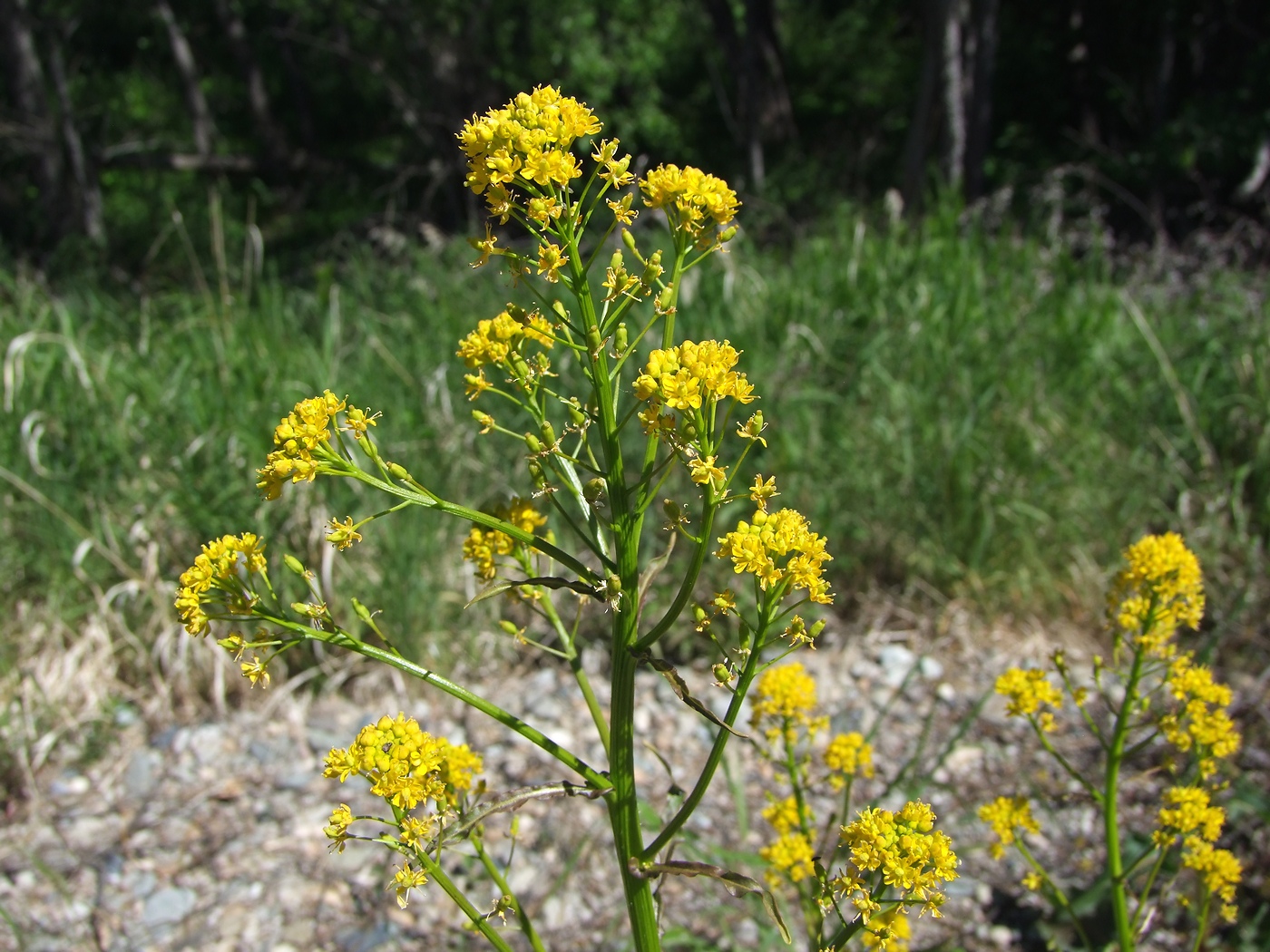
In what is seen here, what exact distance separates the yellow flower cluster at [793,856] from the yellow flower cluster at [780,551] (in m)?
0.67

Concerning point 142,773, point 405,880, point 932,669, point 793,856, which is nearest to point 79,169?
point 142,773

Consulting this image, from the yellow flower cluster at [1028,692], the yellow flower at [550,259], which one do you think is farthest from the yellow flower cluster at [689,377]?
the yellow flower cluster at [1028,692]

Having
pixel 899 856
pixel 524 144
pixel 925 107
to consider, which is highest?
pixel 925 107

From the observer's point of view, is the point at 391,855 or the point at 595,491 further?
the point at 391,855

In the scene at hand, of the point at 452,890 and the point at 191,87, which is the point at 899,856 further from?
the point at 191,87

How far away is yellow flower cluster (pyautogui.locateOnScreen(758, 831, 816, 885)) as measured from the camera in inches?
60.7

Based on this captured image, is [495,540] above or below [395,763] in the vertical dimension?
above

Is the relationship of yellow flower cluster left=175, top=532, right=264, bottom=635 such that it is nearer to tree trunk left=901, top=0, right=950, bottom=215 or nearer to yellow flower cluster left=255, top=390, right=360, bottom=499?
yellow flower cluster left=255, top=390, right=360, bottom=499

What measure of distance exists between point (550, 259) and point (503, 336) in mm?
161

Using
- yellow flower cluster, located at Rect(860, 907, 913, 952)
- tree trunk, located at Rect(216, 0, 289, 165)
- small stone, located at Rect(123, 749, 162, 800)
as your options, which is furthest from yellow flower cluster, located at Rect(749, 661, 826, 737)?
tree trunk, located at Rect(216, 0, 289, 165)

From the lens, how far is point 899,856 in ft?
3.55

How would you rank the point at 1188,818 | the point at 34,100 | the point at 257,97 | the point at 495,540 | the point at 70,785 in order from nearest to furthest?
the point at 495,540 → the point at 1188,818 → the point at 70,785 → the point at 34,100 → the point at 257,97

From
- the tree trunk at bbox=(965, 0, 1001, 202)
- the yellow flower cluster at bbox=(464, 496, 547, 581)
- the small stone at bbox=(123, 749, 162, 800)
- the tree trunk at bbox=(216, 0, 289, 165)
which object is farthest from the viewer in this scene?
the tree trunk at bbox=(216, 0, 289, 165)

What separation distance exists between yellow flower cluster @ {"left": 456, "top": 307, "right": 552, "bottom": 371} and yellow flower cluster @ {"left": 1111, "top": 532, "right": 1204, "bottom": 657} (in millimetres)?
929
